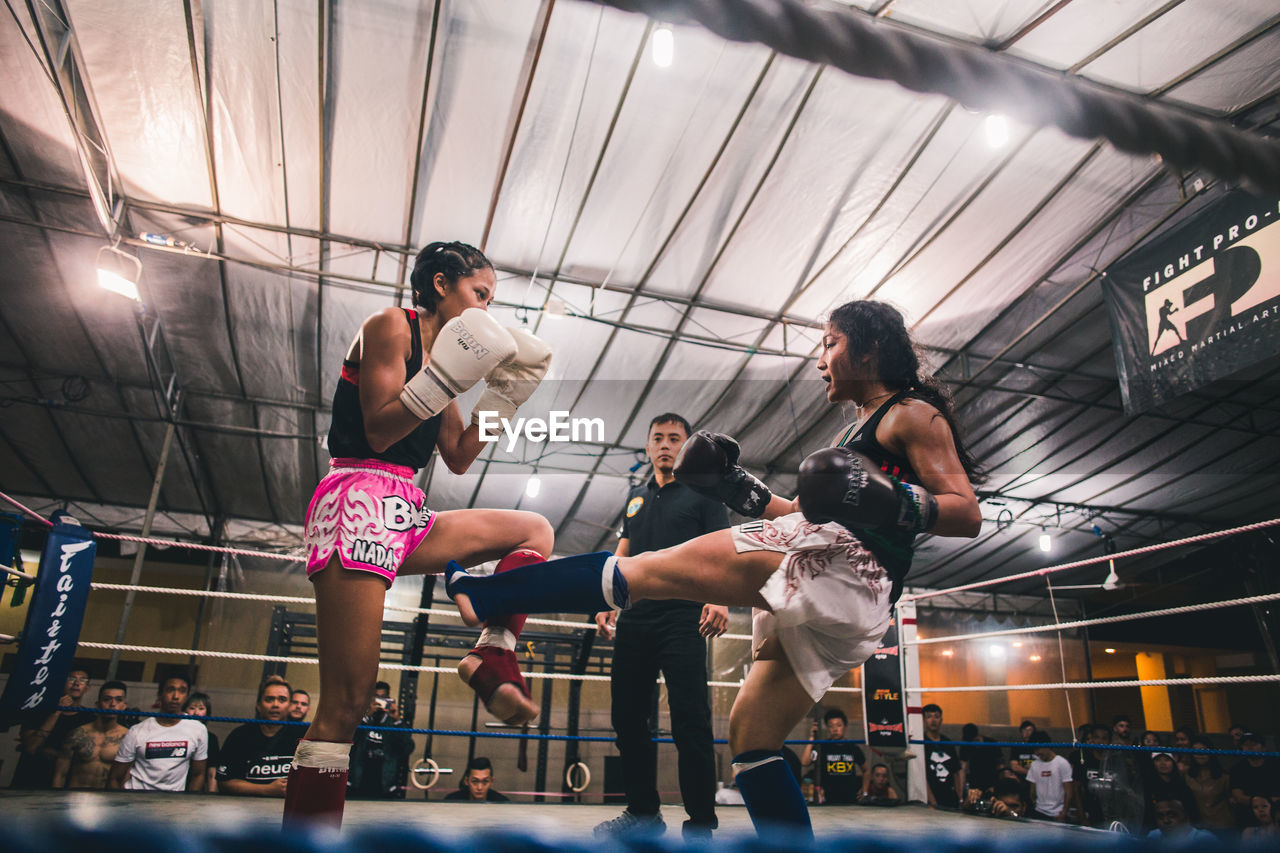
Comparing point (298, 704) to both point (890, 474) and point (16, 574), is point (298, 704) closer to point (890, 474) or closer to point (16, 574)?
point (16, 574)

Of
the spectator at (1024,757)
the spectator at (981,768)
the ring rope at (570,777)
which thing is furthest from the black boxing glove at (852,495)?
the spectator at (1024,757)

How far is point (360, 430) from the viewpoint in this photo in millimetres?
1495

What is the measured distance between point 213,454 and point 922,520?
1056 centimetres

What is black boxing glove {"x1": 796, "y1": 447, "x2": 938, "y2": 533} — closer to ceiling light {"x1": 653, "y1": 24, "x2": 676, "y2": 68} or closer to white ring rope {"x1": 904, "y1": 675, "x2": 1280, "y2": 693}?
white ring rope {"x1": 904, "y1": 675, "x2": 1280, "y2": 693}

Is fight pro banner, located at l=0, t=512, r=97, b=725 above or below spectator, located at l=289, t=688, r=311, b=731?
above

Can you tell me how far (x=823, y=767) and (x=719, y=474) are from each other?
510 cm

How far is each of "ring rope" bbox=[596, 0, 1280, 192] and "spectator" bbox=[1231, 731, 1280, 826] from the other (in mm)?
6308

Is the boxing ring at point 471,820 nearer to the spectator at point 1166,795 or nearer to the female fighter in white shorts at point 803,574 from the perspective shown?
the female fighter in white shorts at point 803,574

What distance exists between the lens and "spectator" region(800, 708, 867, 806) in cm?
424

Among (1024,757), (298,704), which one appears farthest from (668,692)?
(1024,757)

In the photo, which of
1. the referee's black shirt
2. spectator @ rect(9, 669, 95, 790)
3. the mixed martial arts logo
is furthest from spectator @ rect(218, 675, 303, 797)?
the mixed martial arts logo

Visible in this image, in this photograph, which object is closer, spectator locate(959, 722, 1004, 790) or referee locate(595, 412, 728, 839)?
referee locate(595, 412, 728, 839)

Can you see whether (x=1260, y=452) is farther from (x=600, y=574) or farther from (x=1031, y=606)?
(x=600, y=574)

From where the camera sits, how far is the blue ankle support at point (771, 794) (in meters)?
1.40
